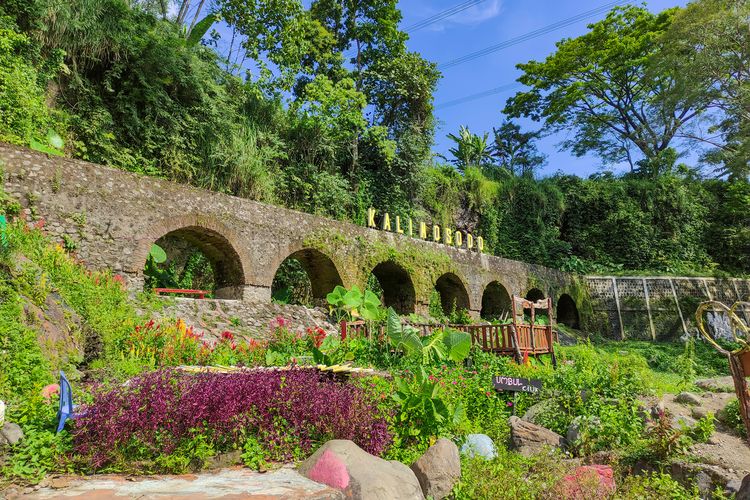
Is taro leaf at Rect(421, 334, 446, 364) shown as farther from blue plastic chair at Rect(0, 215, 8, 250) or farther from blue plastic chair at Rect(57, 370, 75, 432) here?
blue plastic chair at Rect(0, 215, 8, 250)

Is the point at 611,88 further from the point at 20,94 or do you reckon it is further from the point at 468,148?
the point at 20,94

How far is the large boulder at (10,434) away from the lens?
11.6ft

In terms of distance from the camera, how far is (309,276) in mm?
13828

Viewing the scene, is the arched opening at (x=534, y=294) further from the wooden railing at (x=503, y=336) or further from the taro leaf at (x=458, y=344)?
the taro leaf at (x=458, y=344)

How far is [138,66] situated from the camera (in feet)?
Answer: 43.3

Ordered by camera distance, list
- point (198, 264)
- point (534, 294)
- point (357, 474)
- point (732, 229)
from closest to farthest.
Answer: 1. point (357, 474)
2. point (198, 264)
3. point (534, 294)
4. point (732, 229)

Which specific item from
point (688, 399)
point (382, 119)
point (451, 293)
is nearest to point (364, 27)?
point (382, 119)

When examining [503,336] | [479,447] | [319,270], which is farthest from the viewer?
[319,270]

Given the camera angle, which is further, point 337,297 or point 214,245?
point 214,245

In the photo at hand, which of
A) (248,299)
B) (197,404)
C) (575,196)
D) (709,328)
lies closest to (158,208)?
(248,299)

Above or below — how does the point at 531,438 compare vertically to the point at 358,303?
below


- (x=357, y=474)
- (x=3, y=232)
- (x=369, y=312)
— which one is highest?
(x=3, y=232)

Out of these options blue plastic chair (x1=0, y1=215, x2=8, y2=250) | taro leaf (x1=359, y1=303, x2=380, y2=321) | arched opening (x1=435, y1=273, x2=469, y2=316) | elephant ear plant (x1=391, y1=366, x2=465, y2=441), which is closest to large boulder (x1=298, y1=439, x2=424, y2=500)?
elephant ear plant (x1=391, y1=366, x2=465, y2=441)

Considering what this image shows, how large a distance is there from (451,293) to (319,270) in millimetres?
6244
